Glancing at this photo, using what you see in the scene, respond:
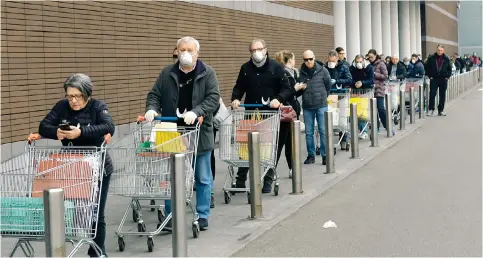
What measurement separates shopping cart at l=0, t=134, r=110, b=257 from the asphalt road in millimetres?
1782

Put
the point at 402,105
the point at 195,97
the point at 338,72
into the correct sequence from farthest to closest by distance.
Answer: the point at 402,105
the point at 338,72
the point at 195,97

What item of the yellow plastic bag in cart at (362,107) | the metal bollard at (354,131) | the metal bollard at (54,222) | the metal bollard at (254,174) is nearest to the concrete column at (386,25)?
the yellow plastic bag in cart at (362,107)

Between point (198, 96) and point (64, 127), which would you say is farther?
point (198, 96)

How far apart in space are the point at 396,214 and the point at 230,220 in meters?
1.81

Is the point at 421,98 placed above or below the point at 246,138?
above

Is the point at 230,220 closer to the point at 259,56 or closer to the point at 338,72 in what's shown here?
the point at 259,56

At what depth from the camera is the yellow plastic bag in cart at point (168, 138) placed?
346 inches

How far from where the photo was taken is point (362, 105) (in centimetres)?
1930

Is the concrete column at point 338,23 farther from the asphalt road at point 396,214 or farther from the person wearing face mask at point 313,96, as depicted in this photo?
the person wearing face mask at point 313,96

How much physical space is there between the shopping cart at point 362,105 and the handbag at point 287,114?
634cm

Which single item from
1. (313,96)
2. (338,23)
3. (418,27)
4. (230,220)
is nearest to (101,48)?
(313,96)

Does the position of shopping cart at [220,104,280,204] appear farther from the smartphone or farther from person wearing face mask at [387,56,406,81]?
person wearing face mask at [387,56,406,81]

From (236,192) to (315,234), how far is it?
336 cm

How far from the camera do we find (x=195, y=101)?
378 inches
